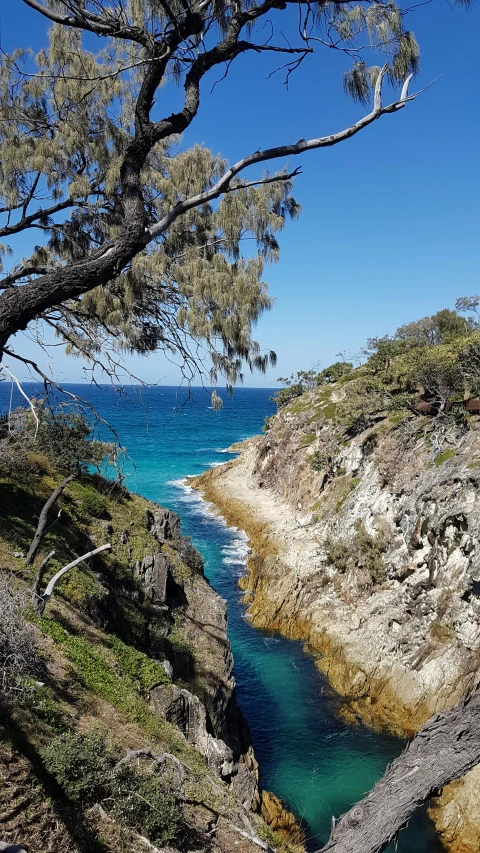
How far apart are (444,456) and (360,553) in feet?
18.3

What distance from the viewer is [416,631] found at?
16672 mm

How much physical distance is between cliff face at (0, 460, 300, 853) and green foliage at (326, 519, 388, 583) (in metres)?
6.84

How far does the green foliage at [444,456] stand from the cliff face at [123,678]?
11091mm

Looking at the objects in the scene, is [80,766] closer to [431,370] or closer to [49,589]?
[49,589]

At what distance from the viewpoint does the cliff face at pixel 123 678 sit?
5.63 meters

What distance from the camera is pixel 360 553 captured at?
68.6 feet

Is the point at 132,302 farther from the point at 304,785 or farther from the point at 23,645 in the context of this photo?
the point at 304,785

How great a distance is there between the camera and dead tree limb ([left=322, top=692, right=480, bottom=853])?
18.8 ft

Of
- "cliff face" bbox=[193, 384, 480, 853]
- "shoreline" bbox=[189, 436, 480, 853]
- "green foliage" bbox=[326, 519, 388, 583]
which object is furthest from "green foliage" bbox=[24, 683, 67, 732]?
"green foliage" bbox=[326, 519, 388, 583]

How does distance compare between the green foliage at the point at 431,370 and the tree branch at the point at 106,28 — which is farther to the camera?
the green foliage at the point at 431,370

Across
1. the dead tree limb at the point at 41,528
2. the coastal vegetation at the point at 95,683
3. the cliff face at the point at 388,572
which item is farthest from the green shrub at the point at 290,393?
the dead tree limb at the point at 41,528

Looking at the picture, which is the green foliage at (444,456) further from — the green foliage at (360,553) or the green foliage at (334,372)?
the green foliage at (334,372)

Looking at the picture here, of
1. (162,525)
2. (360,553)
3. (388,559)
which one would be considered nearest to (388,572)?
(388,559)

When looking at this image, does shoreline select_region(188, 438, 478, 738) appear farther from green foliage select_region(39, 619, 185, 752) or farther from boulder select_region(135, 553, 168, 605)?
green foliage select_region(39, 619, 185, 752)
